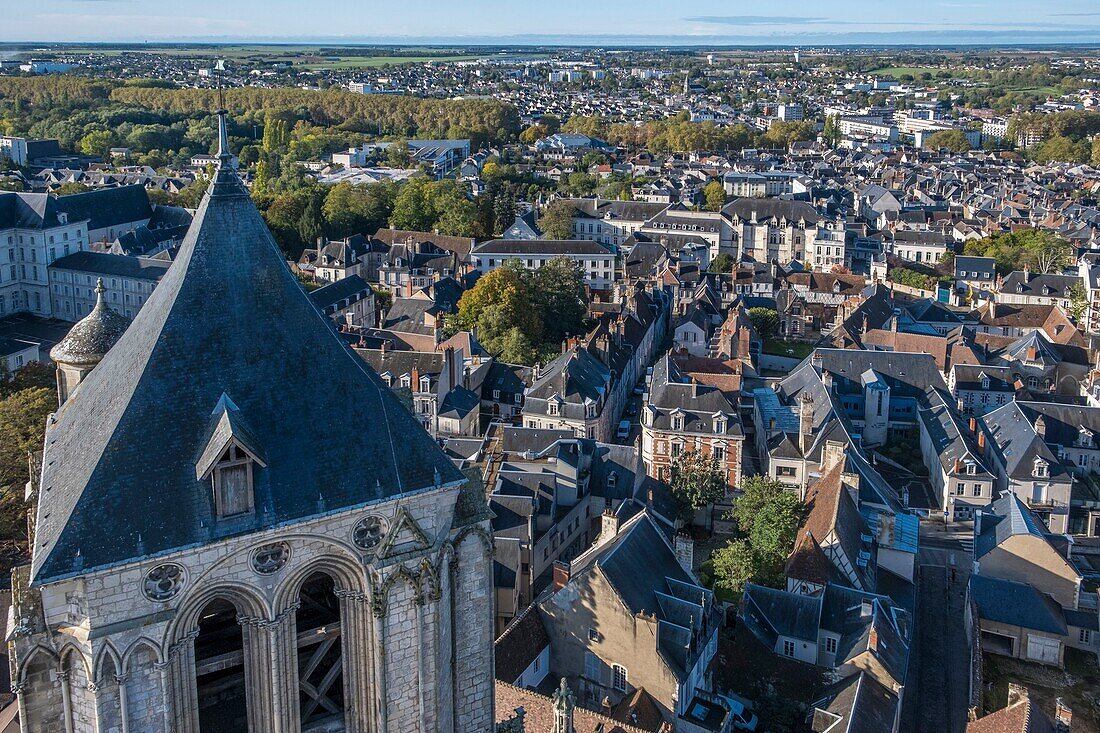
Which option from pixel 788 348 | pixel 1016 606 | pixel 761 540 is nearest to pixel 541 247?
pixel 788 348

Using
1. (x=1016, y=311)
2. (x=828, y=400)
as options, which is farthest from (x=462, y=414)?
(x=1016, y=311)

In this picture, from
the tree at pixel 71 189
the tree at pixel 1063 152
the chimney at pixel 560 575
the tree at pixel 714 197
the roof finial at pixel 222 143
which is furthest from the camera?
the tree at pixel 1063 152

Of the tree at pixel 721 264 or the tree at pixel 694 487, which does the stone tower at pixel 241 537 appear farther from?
the tree at pixel 721 264

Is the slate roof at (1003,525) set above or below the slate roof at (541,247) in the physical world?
below

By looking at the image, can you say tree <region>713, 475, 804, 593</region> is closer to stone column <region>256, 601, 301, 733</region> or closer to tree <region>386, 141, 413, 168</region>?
stone column <region>256, 601, 301, 733</region>

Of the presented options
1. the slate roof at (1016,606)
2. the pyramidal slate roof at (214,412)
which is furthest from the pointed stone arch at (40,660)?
the slate roof at (1016,606)

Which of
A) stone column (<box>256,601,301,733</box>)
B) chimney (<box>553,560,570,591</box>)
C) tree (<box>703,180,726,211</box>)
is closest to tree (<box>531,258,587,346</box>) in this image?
chimney (<box>553,560,570,591</box>)

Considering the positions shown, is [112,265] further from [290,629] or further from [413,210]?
[290,629]
